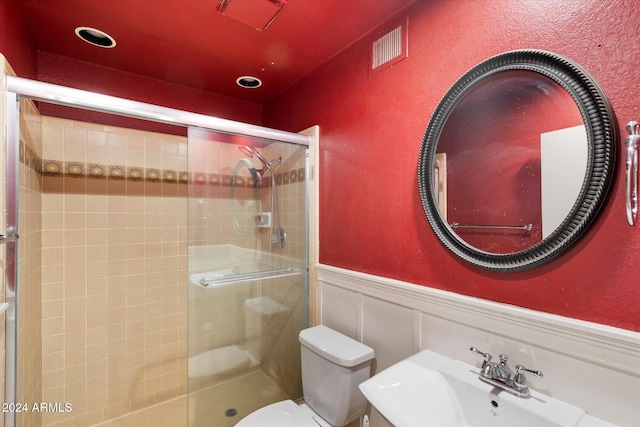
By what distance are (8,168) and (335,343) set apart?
1599 millimetres

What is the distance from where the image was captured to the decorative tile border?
1586mm

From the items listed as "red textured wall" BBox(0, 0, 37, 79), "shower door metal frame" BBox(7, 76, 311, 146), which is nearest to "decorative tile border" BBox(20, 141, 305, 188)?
"shower door metal frame" BBox(7, 76, 311, 146)

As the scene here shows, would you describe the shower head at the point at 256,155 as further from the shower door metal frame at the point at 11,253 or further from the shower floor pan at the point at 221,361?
the shower floor pan at the point at 221,361

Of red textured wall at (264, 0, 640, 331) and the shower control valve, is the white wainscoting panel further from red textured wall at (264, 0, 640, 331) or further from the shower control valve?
the shower control valve

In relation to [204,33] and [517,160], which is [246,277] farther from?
[517,160]

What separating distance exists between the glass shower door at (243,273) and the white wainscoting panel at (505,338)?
0.47m

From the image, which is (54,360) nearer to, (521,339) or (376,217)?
(376,217)

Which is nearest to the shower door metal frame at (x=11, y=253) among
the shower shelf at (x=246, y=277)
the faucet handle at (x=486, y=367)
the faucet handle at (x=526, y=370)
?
the shower shelf at (x=246, y=277)

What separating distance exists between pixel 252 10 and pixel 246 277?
55.8 inches

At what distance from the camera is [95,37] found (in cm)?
160

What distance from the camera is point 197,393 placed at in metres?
1.60

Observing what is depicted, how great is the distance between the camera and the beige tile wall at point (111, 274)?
1792 mm

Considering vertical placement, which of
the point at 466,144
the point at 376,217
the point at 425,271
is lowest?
the point at 425,271

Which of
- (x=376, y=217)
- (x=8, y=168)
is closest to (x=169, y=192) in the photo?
(x=8, y=168)
